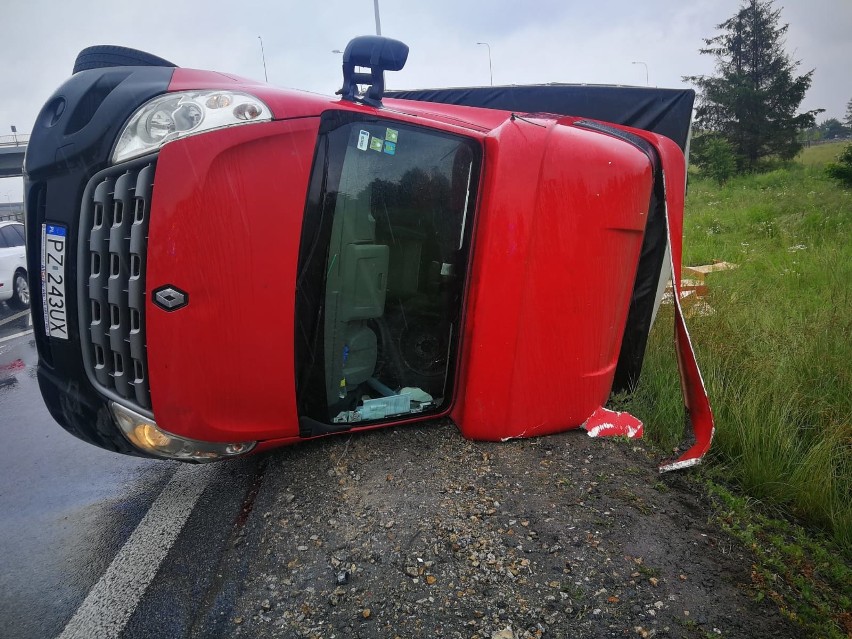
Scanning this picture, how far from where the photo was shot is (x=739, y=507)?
220 cm

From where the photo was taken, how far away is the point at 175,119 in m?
1.91

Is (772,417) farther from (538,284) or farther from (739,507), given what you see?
(538,284)

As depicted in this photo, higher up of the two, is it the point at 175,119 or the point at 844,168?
the point at 844,168

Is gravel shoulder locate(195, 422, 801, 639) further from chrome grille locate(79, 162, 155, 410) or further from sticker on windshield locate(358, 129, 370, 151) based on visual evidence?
sticker on windshield locate(358, 129, 370, 151)

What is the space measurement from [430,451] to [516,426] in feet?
1.39

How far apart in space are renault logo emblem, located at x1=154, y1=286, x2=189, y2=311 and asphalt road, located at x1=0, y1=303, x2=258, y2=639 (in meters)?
0.95

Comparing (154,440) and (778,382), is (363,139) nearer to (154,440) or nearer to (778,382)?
(154,440)

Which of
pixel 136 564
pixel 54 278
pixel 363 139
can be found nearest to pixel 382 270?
pixel 363 139

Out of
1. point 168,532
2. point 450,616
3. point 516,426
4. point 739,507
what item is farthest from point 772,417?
point 168,532

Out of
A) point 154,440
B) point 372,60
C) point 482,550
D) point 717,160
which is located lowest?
point 482,550

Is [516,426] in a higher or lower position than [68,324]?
lower

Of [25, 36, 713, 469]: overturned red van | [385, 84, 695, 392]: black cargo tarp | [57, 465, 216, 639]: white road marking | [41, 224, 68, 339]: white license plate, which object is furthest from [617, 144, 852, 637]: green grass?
[41, 224, 68, 339]: white license plate

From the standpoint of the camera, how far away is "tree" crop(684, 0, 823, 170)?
1661cm

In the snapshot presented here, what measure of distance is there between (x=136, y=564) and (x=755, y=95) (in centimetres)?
1995
